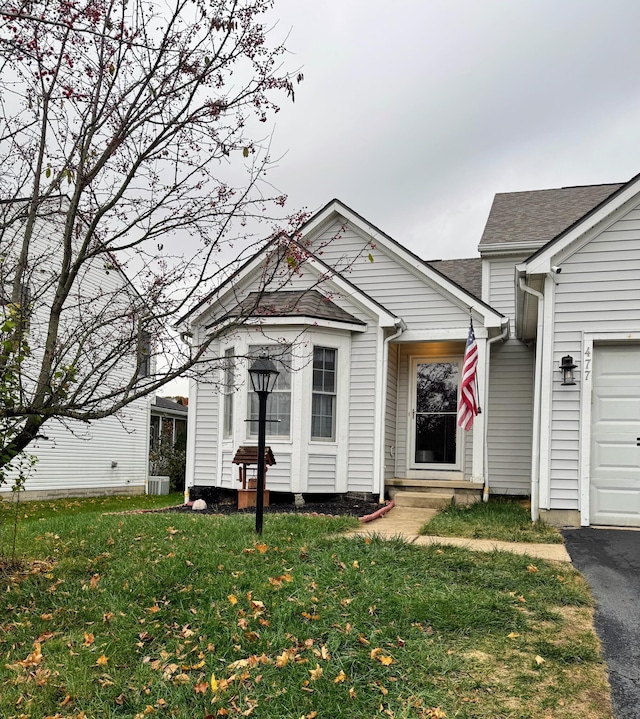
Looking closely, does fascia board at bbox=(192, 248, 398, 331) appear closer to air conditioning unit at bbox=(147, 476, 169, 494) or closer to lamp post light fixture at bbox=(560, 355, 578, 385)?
lamp post light fixture at bbox=(560, 355, 578, 385)

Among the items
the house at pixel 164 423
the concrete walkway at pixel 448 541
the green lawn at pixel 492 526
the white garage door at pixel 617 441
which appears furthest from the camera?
the house at pixel 164 423

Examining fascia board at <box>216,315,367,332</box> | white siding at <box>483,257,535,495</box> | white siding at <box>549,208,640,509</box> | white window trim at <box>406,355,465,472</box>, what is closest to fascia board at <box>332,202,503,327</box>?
white window trim at <box>406,355,465,472</box>

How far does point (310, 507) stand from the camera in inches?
408

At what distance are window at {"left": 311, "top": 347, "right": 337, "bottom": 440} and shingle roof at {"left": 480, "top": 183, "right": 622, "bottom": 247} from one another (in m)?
4.26

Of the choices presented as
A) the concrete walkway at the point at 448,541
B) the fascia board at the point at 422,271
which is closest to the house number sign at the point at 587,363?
the concrete walkway at the point at 448,541

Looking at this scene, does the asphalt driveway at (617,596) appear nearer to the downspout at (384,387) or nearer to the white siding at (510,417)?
the downspout at (384,387)

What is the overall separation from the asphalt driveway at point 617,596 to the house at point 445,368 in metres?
0.86

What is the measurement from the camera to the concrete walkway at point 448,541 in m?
6.67

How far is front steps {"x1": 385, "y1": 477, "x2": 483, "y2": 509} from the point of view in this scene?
10852 millimetres

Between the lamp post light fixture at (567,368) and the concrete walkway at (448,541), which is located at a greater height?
the lamp post light fixture at (567,368)

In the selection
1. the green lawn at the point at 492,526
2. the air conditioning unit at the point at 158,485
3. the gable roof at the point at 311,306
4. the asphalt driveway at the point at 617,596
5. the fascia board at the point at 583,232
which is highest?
the fascia board at the point at 583,232

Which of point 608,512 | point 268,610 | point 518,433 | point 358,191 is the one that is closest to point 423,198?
point 358,191

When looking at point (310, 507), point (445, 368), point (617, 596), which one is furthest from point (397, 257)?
point (617, 596)

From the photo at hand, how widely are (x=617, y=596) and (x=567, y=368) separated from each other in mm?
3580
